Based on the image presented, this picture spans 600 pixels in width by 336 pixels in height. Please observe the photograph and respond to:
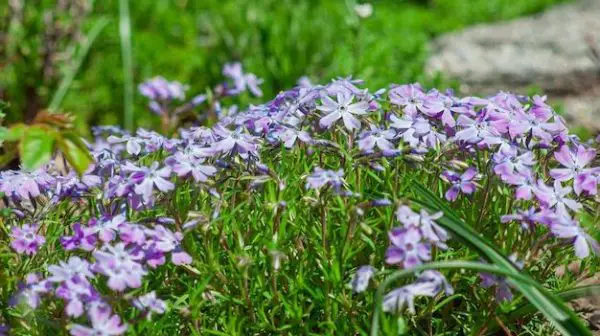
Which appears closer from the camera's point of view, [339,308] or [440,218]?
[440,218]

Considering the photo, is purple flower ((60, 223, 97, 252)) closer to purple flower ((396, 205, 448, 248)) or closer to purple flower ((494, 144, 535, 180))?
purple flower ((396, 205, 448, 248))

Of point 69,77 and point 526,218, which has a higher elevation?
point 526,218

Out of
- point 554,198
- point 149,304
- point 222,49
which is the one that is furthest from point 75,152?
point 222,49

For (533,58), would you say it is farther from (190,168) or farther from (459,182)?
(190,168)

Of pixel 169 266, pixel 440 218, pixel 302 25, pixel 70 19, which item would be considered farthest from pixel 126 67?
pixel 440 218

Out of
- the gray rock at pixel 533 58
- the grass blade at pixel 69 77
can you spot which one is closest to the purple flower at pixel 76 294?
the grass blade at pixel 69 77

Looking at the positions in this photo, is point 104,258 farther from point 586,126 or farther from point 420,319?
point 586,126

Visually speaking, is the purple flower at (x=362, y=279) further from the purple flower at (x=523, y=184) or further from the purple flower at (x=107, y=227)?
the purple flower at (x=107, y=227)
